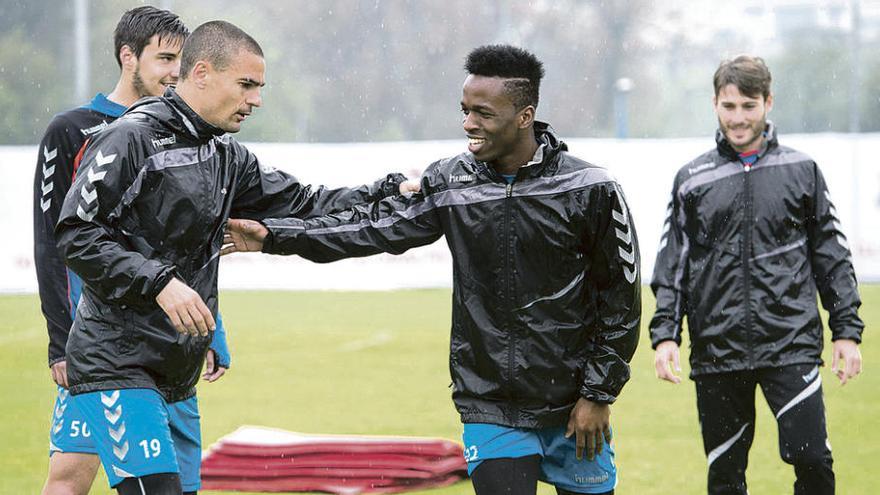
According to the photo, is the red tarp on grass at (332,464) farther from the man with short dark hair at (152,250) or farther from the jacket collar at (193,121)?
the jacket collar at (193,121)

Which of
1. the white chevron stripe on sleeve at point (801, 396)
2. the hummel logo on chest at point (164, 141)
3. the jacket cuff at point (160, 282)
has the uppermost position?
the hummel logo on chest at point (164, 141)

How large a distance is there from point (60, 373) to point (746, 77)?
297 cm

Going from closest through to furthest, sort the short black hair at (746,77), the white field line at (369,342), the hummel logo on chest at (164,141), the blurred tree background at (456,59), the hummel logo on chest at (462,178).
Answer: the hummel logo on chest at (164,141) → the hummel logo on chest at (462,178) → the short black hair at (746,77) → the white field line at (369,342) → the blurred tree background at (456,59)

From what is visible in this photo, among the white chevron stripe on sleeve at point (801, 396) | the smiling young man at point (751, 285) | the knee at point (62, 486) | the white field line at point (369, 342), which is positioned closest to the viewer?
the knee at point (62, 486)

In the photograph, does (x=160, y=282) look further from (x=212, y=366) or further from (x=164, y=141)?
(x=212, y=366)

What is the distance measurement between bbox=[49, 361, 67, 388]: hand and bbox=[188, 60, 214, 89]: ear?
1.21 meters

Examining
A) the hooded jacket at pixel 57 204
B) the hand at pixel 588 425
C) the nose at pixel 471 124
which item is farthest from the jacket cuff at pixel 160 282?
the hand at pixel 588 425

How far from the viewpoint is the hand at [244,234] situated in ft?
14.5

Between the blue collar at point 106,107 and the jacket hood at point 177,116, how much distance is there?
712 millimetres

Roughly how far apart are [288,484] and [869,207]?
1355 cm

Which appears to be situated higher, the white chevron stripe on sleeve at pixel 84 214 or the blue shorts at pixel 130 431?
the white chevron stripe on sleeve at pixel 84 214

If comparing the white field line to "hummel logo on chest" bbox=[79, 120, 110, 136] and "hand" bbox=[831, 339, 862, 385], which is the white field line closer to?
"hand" bbox=[831, 339, 862, 385]

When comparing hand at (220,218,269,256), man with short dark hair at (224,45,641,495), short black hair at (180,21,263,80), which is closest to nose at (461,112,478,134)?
man with short dark hair at (224,45,641,495)

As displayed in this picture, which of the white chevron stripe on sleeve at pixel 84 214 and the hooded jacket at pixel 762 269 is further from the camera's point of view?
the hooded jacket at pixel 762 269
